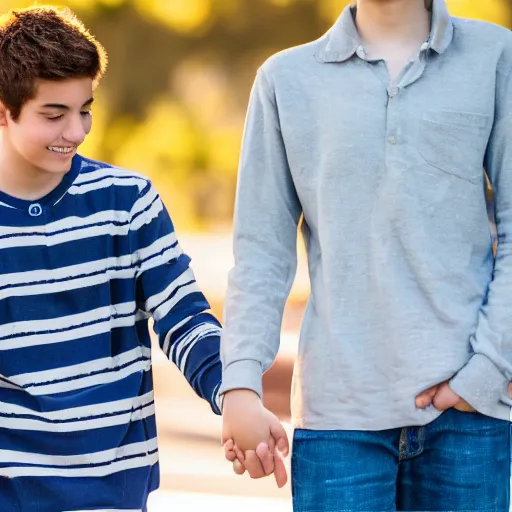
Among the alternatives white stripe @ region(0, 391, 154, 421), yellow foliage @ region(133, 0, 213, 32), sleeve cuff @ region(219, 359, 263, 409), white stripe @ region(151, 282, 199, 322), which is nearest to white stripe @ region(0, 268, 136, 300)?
white stripe @ region(151, 282, 199, 322)

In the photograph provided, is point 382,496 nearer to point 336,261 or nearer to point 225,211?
point 336,261

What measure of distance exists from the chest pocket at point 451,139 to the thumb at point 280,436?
1.67 ft

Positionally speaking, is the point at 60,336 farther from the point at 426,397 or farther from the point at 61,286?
the point at 426,397

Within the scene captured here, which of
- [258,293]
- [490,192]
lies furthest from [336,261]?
[490,192]

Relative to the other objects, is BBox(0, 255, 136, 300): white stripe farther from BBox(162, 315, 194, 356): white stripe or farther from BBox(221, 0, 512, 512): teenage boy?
BBox(221, 0, 512, 512): teenage boy

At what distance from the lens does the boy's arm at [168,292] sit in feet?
8.08

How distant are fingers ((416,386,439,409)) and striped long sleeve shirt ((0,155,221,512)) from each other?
47 centimetres

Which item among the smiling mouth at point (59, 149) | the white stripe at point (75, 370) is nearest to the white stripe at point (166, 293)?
the white stripe at point (75, 370)

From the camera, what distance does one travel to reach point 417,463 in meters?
2.09

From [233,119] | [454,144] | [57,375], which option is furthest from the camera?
[233,119]

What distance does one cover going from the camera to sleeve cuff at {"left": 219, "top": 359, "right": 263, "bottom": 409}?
2.09 m

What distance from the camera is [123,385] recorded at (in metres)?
2.41

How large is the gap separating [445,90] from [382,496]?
684 mm

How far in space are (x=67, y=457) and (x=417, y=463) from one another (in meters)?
0.70
